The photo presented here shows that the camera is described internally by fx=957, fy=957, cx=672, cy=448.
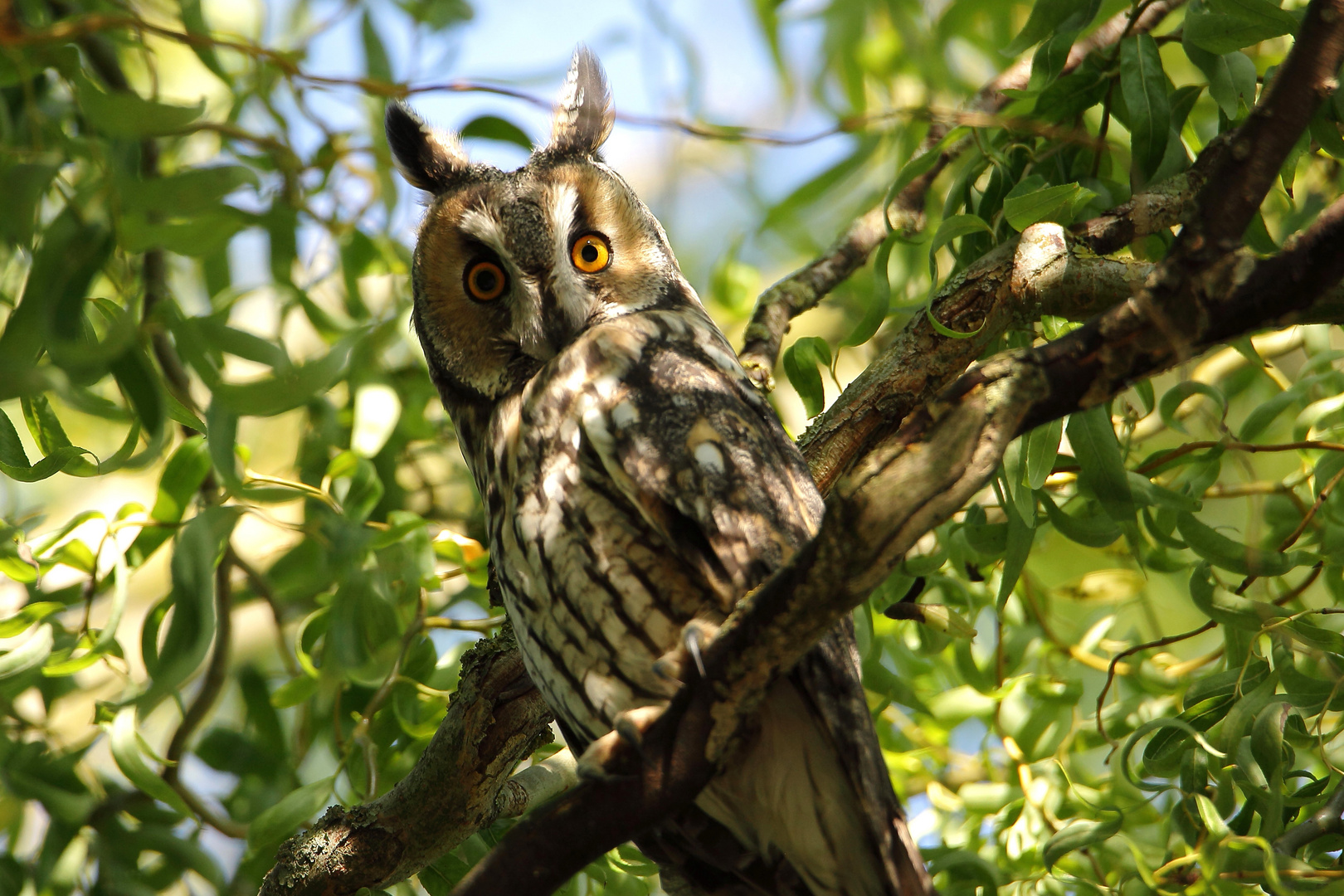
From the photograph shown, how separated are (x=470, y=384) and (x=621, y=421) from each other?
1.83 feet

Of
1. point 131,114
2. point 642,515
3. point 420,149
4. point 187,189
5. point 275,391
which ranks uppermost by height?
point 420,149

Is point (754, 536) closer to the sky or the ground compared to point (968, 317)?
closer to the ground

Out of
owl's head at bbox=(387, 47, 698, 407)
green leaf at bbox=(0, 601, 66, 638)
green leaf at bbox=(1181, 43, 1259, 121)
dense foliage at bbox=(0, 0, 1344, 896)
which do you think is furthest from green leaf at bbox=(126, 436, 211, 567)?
green leaf at bbox=(1181, 43, 1259, 121)

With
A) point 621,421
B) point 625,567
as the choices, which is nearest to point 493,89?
point 621,421

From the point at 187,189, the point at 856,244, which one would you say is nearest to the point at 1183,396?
the point at 856,244

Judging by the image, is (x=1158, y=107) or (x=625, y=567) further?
(x=1158, y=107)

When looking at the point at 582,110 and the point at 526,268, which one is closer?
the point at 526,268

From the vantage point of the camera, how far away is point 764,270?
4562mm

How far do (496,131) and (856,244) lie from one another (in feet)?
3.03

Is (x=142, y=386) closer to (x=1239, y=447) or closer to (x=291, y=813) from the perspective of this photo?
(x=291, y=813)

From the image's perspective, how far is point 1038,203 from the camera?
1553 mm

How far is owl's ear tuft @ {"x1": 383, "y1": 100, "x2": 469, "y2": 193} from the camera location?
7.25ft

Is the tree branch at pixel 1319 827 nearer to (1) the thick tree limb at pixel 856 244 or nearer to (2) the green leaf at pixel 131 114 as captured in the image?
(1) the thick tree limb at pixel 856 244

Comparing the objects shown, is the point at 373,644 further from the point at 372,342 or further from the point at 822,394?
the point at 822,394
